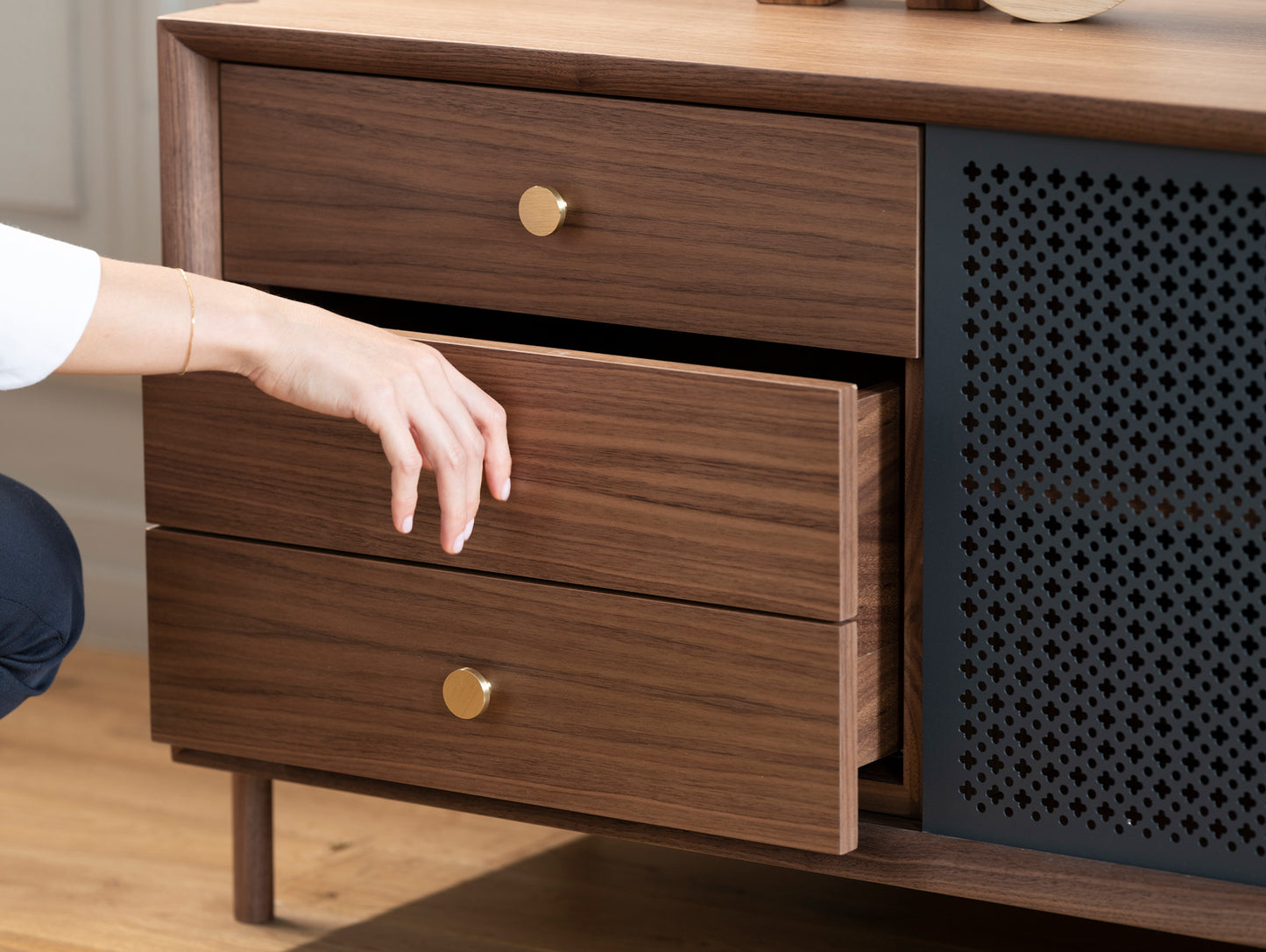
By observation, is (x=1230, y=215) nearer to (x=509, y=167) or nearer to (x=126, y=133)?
(x=509, y=167)

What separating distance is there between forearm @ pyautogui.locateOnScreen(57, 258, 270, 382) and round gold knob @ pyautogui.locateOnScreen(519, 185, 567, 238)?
17 cm

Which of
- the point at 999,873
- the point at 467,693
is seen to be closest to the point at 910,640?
the point at 999,873

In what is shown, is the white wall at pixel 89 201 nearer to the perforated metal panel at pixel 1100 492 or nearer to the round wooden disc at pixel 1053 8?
the round wooden disc at pixel 1053 8

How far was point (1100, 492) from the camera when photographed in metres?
0.92

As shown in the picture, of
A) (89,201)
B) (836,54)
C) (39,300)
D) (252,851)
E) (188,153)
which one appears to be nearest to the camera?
(39,300)

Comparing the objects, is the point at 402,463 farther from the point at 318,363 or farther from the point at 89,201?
the point at 89,201

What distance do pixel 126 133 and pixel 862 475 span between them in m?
1.02

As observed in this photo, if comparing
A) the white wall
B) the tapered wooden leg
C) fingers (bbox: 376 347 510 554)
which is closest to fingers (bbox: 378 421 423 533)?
fingers (bbox: 376 347 510 554)

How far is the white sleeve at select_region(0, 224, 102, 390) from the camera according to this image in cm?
87

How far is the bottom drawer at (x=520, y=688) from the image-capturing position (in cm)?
94

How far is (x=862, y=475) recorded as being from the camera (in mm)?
940

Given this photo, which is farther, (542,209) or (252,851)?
(252,851)

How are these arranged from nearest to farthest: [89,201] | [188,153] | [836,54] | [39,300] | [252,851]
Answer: [39,300], [836,54], [188,153], [252,851], [89,201]

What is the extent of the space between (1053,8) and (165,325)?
0.58 metres
